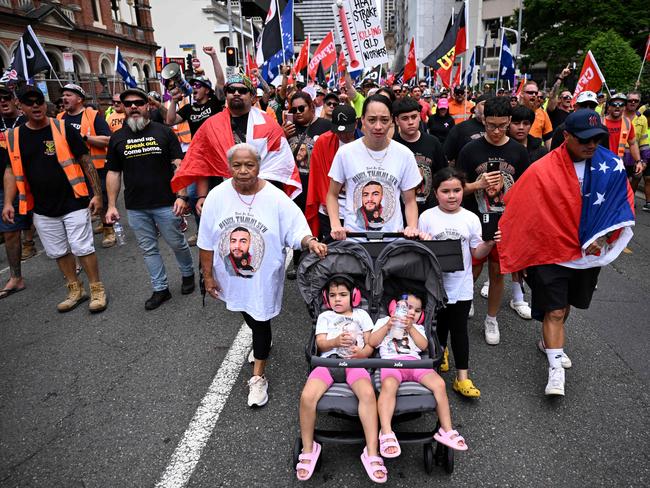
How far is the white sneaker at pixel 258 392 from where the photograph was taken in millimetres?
3180

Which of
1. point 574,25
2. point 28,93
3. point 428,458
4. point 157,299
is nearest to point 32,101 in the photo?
point 28,93

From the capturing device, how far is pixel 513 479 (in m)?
2.50

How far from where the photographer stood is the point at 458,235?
3.30 m

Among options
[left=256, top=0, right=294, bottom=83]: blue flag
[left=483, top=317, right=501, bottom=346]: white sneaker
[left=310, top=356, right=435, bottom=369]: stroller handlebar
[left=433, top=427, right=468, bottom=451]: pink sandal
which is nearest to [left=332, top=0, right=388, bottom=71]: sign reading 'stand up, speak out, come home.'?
[left=256, top=0, right=294, bottom=83]: blue flag

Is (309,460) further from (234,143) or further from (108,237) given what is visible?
(108,237)

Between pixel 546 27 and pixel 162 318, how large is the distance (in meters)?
46.5

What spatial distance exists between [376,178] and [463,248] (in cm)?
84

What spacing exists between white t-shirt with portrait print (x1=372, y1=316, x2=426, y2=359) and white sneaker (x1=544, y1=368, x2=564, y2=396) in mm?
1070

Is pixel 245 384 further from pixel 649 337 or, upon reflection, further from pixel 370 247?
pixel 649 337

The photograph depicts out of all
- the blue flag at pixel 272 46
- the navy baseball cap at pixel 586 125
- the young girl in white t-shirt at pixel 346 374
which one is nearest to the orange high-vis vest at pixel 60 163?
the young girl in white t-shirt at pixel 346 374

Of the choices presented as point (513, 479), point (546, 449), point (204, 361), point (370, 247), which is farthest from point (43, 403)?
point (546, 449)

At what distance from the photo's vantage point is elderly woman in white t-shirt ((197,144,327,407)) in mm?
3111

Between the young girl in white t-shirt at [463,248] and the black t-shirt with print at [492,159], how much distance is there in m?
0.72

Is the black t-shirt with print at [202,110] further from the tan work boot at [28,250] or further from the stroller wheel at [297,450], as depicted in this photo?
the stroller wheel at [297,450]
